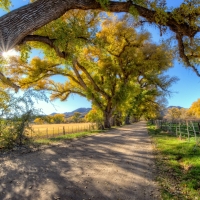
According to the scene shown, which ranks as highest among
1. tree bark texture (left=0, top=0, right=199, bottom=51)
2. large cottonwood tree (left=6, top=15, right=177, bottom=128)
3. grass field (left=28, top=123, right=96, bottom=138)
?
large cottonwood tree (left=6, top=15, right=177, bottom=128)

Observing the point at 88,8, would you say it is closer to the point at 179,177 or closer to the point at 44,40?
the point at 44,40

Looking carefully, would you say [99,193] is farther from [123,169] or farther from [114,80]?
[114,80]

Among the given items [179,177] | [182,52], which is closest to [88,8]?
[182,52]

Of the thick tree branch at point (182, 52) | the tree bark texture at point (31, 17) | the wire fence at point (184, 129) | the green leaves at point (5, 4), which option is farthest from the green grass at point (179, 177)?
the green leaves at point (5, 4)

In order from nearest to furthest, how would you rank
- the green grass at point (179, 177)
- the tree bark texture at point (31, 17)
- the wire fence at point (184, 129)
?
the green grass at point (179, 177), the tree bark texture at point (31, 17), the wire fence at point (184, 129)

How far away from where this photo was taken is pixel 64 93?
26375mm

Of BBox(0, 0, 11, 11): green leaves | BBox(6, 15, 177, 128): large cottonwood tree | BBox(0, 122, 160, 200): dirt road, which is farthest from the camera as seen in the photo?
BBox(6, 15, 177, 128): large cottonwood tree

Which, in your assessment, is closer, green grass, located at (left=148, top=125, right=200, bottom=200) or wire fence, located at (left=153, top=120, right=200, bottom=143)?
green grass, located at (left=148, top=125, right=200, bottom=200)

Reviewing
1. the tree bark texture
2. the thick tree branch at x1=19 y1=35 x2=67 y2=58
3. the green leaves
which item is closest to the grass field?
the thick tree branch at x1=19 y1=35 x2=67 y2=58

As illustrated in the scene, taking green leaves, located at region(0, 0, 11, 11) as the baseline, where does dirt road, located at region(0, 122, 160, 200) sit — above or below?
below

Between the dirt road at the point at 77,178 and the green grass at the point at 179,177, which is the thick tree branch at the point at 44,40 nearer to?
the dirt road at the point at 77,178

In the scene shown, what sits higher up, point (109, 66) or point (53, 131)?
point (109, 66)

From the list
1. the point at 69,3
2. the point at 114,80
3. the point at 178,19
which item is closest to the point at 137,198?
the point at 69,3

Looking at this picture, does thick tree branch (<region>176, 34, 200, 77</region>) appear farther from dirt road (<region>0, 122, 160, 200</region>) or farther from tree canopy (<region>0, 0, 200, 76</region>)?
dirt road (<region>0, 122, 160, 200</region>)
